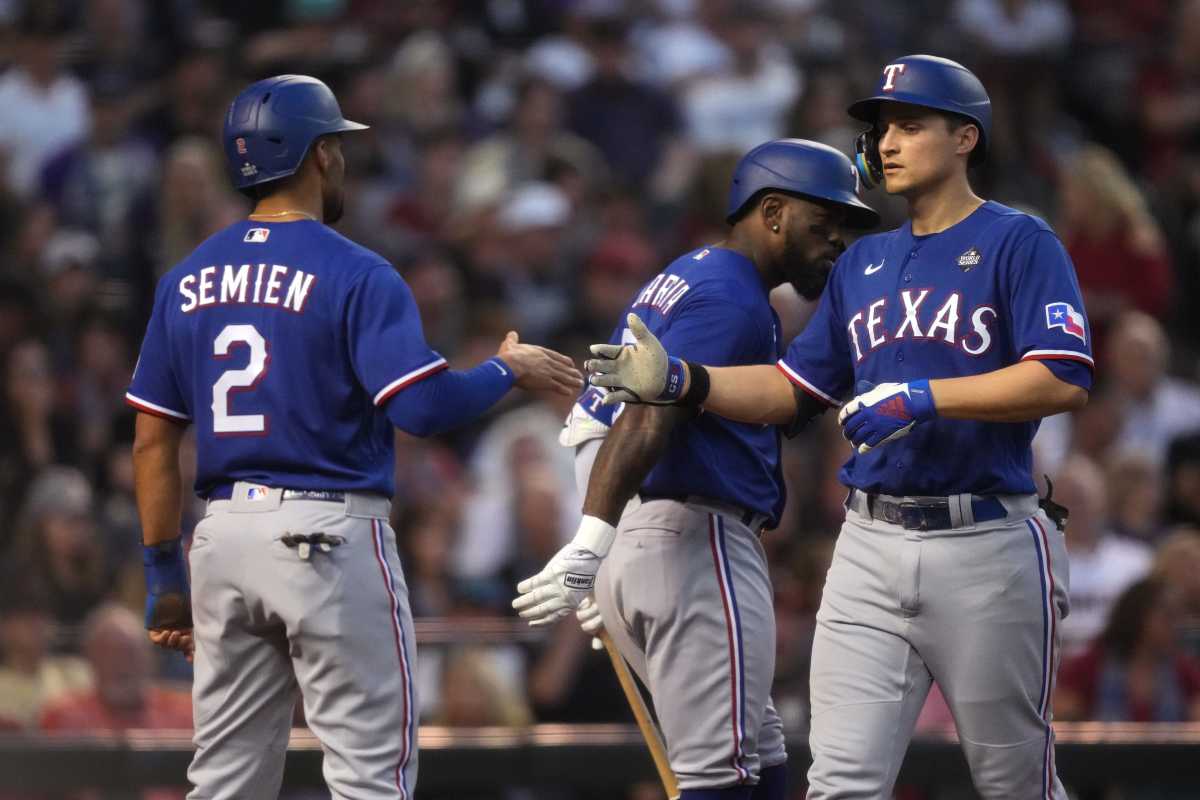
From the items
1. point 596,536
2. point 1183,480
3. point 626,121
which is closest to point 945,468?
point 596,536

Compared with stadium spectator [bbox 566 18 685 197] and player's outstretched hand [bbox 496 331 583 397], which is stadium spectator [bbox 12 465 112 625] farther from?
stadium spectator [bbox 566 18 685 197]

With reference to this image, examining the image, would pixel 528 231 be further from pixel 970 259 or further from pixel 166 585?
pixel 970 259

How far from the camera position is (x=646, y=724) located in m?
5.17

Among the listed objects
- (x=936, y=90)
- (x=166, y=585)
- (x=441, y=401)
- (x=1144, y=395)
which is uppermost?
(x=936, y=90)

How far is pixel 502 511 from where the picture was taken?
25.4 feet

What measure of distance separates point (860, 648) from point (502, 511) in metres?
3.49

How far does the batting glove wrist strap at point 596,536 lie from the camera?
4.55 meters

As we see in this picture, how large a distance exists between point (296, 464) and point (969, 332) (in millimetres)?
1585

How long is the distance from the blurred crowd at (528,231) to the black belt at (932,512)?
2.35 m

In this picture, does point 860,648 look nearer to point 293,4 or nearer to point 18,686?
point 18,686

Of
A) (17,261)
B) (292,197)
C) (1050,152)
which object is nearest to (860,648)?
(292,197)

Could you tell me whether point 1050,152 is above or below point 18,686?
above

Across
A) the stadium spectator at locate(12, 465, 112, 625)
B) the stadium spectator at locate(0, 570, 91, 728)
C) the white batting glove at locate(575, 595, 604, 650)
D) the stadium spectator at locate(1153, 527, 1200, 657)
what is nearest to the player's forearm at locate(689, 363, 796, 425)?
the white batting glove at locate(575, 595, 604, 650)

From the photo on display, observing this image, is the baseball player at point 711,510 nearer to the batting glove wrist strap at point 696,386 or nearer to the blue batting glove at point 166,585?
the batting glove wrist strap at point 696,386
